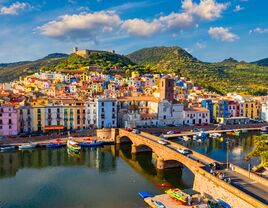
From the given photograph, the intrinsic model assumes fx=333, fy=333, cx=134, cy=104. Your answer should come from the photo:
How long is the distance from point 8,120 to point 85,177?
2948 cm

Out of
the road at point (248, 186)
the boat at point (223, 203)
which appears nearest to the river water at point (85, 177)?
the road at point (248, 186)

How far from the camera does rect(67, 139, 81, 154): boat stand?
205ft

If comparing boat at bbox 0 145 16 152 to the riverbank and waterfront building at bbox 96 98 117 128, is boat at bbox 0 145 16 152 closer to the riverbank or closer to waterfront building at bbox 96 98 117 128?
waterfront building at bbox 96 98 117 128

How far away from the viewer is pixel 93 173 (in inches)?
1980

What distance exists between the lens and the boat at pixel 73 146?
62500 mm

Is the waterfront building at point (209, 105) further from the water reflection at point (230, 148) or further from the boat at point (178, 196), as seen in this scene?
the boat at point (178, 196)

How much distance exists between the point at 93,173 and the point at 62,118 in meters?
28.3

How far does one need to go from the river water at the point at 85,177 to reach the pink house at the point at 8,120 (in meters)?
9.73

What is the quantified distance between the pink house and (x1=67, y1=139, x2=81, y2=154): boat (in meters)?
13.3

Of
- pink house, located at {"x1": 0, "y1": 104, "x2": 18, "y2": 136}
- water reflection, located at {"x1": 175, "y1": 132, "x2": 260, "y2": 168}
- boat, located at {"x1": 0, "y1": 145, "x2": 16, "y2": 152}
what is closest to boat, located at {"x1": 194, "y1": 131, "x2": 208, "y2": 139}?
water reflection, located at {"x1": 175, "y1": 132, "x2": 260, "y2": 168}

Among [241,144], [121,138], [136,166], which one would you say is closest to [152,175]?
[136,166]

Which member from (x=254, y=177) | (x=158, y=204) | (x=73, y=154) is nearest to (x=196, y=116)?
(x=73, y=154)

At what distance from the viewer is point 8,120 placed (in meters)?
69.5

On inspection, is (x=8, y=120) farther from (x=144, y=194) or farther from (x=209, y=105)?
(x=209, y=105)
